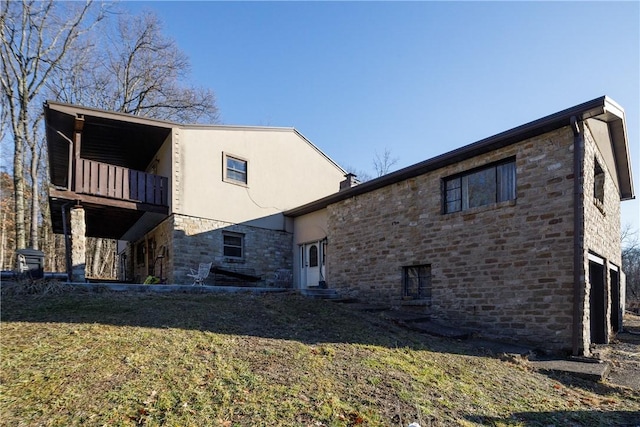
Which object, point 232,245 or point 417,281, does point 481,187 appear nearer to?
point 417,281

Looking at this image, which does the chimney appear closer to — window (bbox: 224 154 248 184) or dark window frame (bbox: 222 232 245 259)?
window (bbox: 224 154 248 184)

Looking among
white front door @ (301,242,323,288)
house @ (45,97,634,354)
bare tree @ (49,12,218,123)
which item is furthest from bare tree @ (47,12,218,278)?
white front door @ (301,242,323,288)

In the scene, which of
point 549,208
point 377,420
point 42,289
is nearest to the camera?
point 377,420

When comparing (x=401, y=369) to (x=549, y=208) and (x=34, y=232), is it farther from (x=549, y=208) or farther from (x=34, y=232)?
(x=34, y=232)

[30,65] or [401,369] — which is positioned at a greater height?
[30,65]

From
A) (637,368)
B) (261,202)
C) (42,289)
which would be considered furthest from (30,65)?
(637,368)

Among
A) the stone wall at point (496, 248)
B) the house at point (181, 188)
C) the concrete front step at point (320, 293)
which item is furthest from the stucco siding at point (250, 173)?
the stone wall at point (496, 248)

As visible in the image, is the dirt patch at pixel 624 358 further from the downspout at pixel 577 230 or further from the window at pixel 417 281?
the window at pixel 417 281

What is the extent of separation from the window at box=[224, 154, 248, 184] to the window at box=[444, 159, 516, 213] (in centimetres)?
760

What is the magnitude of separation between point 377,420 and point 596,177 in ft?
30.1

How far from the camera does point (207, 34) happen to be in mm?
11664

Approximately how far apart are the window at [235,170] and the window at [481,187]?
7604 millimetres

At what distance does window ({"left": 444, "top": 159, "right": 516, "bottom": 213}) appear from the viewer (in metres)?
7.97

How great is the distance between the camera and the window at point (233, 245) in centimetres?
1318
